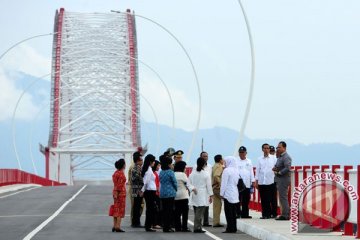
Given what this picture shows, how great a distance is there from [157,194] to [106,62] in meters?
102

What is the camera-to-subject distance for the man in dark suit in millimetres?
25141

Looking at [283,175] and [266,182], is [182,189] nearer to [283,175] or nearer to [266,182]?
[283,175]

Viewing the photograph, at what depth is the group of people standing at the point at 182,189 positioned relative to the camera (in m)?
23.7

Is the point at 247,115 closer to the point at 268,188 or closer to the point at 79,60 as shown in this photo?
the point at 268,188

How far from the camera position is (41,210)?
32.1 meters

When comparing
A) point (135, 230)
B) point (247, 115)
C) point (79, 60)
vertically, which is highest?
point (79, 60)

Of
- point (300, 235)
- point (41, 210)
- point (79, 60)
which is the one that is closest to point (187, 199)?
point (300, 235)

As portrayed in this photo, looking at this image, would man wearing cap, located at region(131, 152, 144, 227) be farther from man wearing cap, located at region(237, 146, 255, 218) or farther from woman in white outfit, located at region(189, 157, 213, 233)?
man wearing cap, located at region(237, 146, 255, 218)

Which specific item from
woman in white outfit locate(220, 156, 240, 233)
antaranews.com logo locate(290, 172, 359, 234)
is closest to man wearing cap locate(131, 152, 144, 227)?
woman in white outfit locate(220, 156, 240, 233)

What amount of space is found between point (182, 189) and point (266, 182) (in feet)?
10.2

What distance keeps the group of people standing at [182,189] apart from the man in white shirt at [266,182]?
0.08ft

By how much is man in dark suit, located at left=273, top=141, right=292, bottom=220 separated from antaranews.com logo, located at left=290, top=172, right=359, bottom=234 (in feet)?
6.43

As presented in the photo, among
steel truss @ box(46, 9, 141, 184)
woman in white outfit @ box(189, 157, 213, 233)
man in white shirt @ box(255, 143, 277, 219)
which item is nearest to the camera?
woman in white outfit @ box(189, 157, 213, 233)

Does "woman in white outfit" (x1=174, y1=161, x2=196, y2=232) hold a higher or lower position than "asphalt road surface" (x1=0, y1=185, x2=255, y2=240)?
higher
